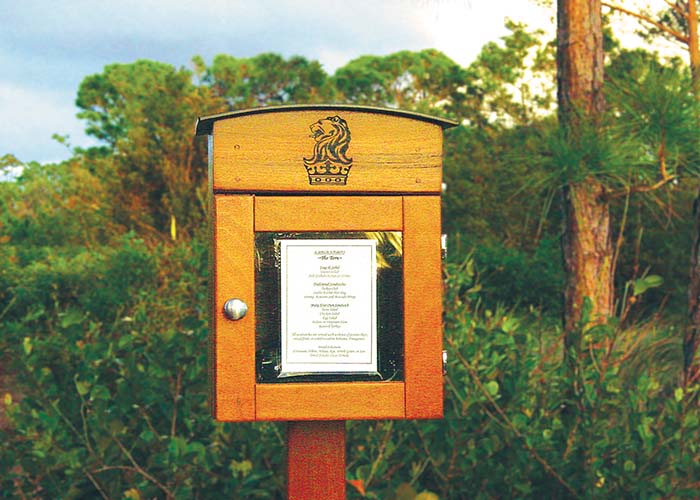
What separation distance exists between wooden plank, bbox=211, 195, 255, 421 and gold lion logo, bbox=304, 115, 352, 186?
17cm

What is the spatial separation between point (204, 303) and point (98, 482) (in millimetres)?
1192

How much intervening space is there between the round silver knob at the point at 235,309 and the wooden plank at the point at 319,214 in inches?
6.1

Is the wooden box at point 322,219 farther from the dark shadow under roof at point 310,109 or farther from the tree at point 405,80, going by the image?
the tree at point 405,80

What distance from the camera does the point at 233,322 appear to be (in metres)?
1.87

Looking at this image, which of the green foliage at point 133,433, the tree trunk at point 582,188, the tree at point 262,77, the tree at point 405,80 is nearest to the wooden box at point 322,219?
the green foliage at point 133,433

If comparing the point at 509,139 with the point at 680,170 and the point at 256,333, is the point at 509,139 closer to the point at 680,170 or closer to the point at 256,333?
the point at 680,170

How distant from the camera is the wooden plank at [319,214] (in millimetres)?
1885

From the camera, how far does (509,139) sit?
44.4ft

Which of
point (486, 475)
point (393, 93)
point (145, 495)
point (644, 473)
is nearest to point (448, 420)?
point (486, 475)

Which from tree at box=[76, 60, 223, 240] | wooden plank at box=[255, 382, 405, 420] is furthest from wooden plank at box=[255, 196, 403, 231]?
tree at box=[76, 60, 223, 240]

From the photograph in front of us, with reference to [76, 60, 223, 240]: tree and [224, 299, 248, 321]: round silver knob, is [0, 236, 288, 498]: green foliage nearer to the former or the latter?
[224, 299, 248, 321]: round silver knob

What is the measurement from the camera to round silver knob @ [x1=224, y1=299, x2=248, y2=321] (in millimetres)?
1855

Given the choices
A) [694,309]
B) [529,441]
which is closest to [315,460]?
[529,441]

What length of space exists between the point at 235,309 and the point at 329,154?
0.37m
